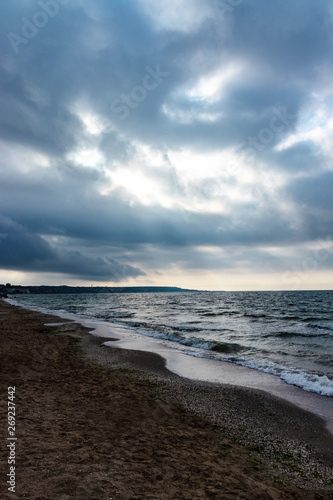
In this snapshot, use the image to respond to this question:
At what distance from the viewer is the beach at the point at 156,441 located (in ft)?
15.7

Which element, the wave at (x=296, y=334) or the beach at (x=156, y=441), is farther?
the wave at (x=296, y=334)

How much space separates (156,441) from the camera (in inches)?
256

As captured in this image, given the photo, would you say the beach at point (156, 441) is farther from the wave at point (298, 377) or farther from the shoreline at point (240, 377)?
the wave at point (298, 377)

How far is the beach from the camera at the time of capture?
4785 mm

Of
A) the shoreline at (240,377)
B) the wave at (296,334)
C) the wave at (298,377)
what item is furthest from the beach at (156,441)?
the wave at (296,334)

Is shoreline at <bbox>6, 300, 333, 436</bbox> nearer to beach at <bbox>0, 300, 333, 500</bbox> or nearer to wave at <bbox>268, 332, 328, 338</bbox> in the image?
beach at <bbox>0, 300, 333, 500</bbox>

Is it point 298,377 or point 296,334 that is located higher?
point 298,377

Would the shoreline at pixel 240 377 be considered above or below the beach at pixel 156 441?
below

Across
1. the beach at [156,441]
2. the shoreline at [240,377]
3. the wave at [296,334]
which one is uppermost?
the beach at [156,441]

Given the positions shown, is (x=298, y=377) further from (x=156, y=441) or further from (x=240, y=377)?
(x=156, y=441)

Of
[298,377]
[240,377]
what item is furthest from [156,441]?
[298,377]

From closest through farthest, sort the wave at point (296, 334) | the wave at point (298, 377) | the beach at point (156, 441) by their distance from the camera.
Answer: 1. the beach at point (156, 441)
2. the wave at point (298, 377)
3. the wave at point (296, 334)

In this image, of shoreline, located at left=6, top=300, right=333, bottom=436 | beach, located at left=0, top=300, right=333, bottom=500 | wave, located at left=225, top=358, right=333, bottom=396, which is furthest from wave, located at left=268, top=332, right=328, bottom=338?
beach, located at left=0, top=300, right=333, bottom=500

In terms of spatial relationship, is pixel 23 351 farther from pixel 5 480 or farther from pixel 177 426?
pixel 5 480
